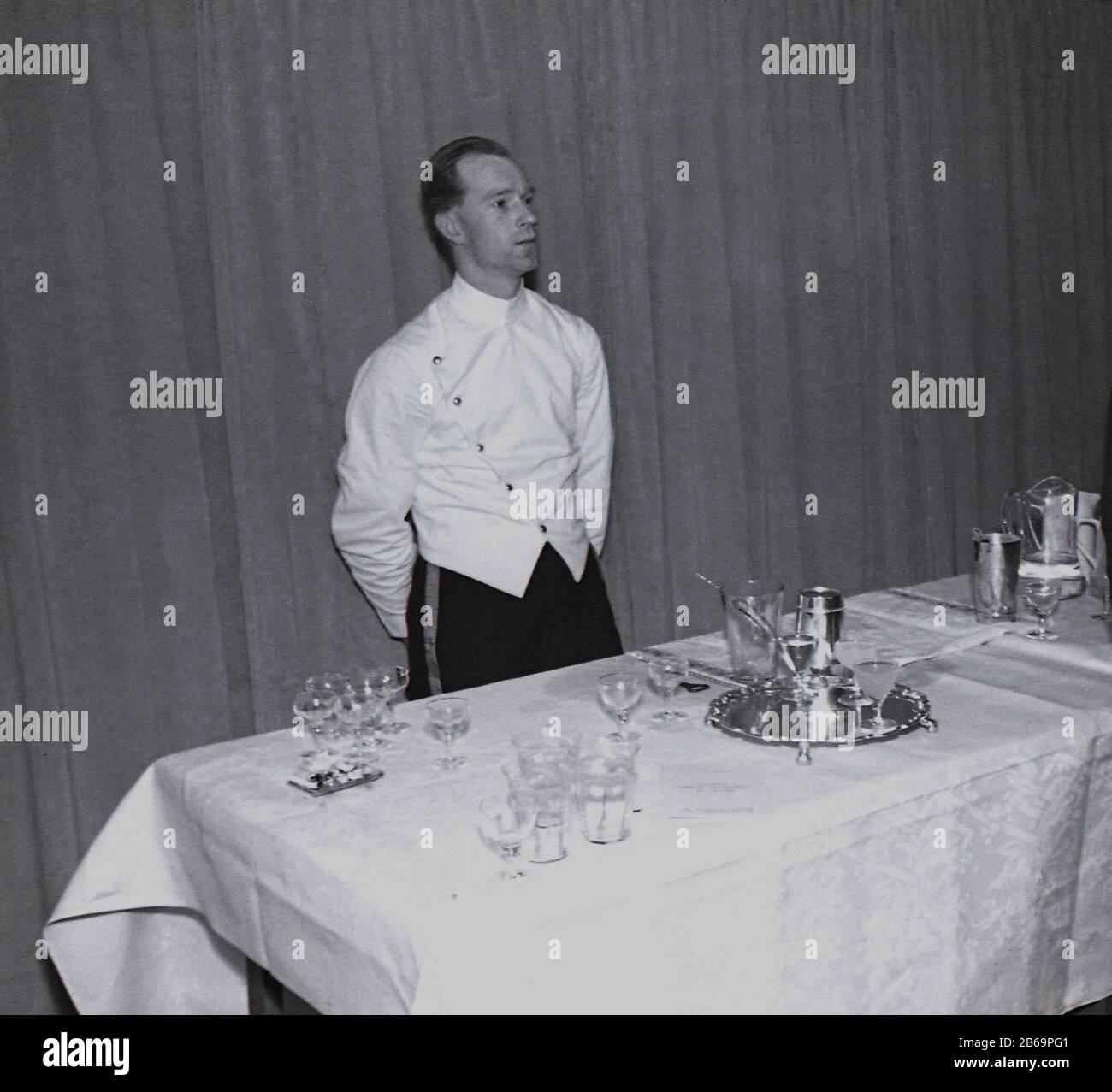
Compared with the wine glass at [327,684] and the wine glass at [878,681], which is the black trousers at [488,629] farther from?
the wine glass at [878,681]

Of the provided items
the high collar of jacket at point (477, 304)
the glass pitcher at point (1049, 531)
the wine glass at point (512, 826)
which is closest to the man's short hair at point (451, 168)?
the high collar of jacket at point (477, 304)

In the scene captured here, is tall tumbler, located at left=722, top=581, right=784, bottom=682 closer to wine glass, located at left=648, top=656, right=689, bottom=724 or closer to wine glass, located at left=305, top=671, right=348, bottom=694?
wine glass, located at left=648, top=656, right=689, bottom=724

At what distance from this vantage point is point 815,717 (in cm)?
170

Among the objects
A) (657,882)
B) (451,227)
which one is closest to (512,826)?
(657,882)

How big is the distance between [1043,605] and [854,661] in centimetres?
45

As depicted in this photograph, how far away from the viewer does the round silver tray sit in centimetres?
166

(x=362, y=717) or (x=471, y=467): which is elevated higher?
(x=471, y=467)

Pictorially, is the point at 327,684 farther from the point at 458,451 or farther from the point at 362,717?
the point at 458,451

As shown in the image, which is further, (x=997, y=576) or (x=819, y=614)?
(x=997, y=576)

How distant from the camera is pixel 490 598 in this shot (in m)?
2.66

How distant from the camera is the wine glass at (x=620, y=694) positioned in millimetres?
1699

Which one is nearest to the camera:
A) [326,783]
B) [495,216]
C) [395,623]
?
[326,783]

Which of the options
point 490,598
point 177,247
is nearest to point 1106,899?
point 490,598

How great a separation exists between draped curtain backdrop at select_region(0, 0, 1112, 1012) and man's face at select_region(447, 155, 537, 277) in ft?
0.96
